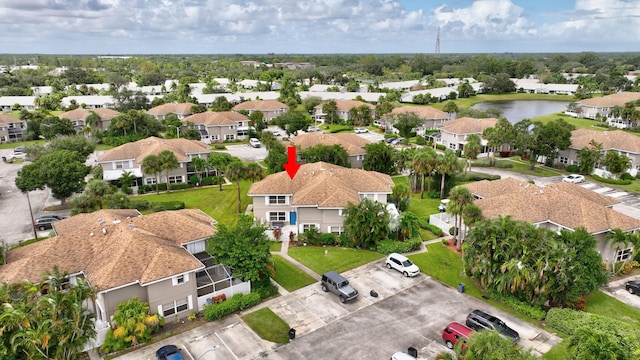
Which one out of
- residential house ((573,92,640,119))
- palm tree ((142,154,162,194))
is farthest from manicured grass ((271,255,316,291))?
residential house ((573,92,640,119))

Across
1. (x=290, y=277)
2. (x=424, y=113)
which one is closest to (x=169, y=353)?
(x=290, y=277)

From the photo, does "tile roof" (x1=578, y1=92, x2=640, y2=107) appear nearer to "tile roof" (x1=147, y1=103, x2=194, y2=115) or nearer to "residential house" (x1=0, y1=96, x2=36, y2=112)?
"tile roof" (x1=147, y1=103, x2=194, y2=115)

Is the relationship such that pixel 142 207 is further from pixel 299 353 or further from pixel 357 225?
pixel 299 353

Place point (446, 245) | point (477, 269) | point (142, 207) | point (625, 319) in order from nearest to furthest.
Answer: point (625, 319) → point (477, 269) → point (446, 245) → point (142, 207)

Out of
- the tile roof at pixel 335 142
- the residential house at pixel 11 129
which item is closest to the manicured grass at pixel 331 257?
the tile roof at pixel 335 142

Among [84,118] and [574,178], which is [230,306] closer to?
[574,178]

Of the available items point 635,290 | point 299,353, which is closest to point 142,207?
point 299,353

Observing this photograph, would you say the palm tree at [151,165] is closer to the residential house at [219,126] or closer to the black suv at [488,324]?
the residential house at [219,126]
